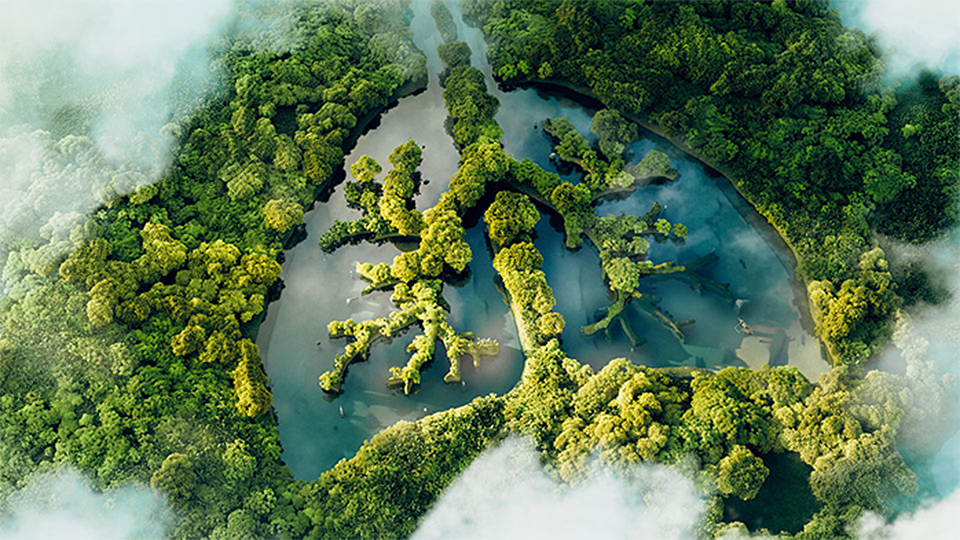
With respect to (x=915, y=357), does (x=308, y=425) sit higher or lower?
lower

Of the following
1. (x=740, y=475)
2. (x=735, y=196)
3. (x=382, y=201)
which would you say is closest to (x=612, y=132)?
(x=735, y=196)

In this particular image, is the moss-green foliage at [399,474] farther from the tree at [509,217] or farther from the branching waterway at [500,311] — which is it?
the tree at [509,217]

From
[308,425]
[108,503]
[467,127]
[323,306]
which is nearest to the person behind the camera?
[108,503]

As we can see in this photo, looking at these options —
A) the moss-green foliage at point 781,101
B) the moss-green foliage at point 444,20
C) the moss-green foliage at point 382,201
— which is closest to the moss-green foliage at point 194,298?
the moss-green foliage at point 382,201

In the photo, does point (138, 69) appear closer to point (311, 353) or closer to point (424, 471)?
point (311, 353)

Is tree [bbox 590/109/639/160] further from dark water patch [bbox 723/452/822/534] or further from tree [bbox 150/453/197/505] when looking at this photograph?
tree [bbox 150/453/197/505]

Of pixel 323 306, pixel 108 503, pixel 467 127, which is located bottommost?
pixel 108 503

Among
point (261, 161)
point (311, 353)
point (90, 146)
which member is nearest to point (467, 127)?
point (261, 161)

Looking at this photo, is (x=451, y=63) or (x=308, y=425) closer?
(x=308, y=425)
